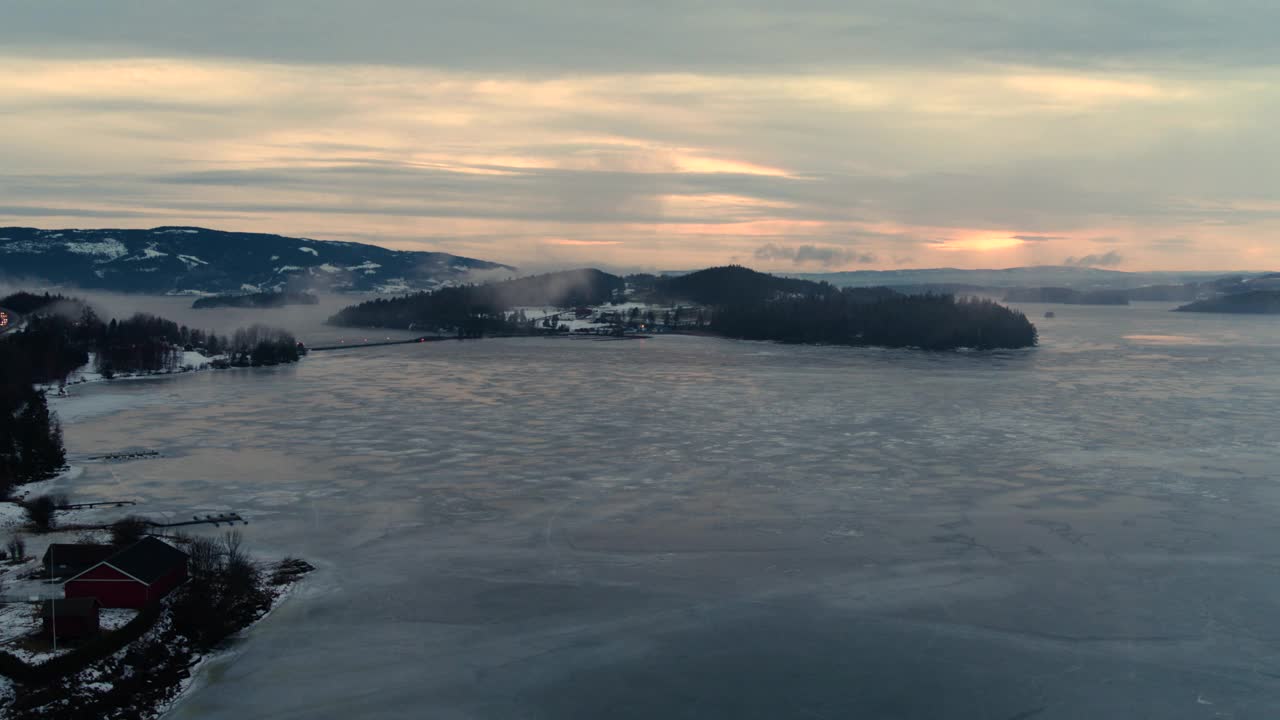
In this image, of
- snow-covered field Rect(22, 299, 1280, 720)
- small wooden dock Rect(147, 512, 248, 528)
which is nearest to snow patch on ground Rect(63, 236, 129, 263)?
snow-covered field Rect(22, 299, 1280, 720)

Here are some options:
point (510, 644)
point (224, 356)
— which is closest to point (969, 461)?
point (510, 644)

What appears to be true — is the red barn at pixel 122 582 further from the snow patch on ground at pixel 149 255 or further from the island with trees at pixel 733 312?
the snow patch on ground at pixel 149 255

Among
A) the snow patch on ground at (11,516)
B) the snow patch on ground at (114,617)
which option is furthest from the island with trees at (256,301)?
the snow patch on ground at (114,617)

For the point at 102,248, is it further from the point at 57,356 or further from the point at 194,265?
the point at 57,356

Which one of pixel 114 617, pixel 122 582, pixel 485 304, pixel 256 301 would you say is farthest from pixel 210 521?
pixel 256 301

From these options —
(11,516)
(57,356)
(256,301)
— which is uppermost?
(256,301)

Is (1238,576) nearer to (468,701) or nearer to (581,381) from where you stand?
(468,701)
